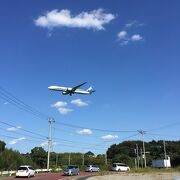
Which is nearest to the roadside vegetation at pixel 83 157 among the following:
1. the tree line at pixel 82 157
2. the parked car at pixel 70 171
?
the tree line at pixel 82 157

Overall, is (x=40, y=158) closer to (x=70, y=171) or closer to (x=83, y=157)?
(x=83, y=157)

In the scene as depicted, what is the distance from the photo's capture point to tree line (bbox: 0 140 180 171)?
68438 mm

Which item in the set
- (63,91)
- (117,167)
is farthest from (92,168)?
(63,91)

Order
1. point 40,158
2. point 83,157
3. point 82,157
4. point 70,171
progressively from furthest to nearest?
point 82,157 → point 83,157 → point 40,158 → point 70,171

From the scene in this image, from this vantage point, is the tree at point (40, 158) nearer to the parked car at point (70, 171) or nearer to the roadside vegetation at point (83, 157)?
the roadside vegetation at point (83, 157)

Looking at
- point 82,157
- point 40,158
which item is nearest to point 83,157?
point 82,157

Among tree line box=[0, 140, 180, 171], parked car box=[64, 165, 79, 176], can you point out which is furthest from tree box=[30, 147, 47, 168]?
parked car box=[64, 165, 79, 176]

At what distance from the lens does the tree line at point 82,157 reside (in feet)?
225

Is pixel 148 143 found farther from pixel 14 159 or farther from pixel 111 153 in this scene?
pixel 14 159

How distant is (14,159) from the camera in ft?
225

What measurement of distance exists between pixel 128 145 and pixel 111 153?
10093mm

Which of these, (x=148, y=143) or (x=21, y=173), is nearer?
(x=21, y=173)

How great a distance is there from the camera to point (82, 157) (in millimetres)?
130250

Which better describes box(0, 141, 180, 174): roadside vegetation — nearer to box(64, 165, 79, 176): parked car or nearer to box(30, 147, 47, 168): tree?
box(30, 147, 47, 168): tree
